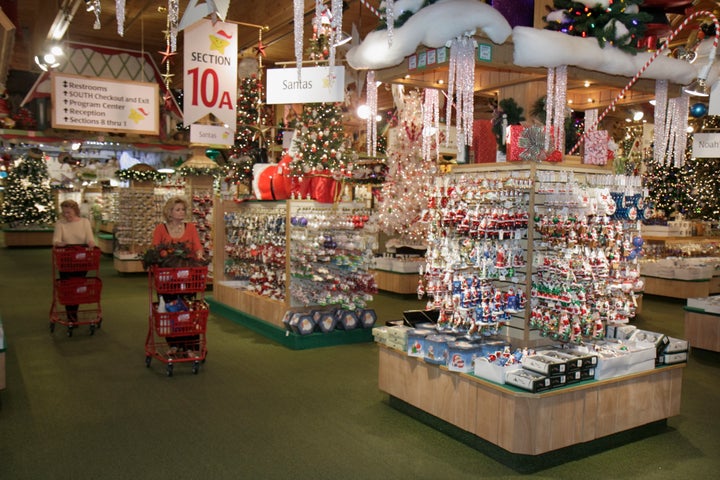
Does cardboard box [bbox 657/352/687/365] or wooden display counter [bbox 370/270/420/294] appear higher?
cardboard box [bbox 657/352/687/365]

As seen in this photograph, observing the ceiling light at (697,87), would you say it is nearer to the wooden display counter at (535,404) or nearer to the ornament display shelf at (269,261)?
the wooden display counter at (535,404)

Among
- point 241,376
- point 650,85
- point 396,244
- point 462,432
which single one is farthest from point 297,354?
point 396,244

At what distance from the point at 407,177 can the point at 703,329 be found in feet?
17.8

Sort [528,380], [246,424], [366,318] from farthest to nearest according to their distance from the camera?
[366,318] < [246,424] < [528,380]

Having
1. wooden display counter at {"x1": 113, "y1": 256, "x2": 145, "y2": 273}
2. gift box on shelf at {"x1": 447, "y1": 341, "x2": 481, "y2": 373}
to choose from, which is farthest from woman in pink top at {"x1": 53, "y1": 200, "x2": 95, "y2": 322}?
wooden display counter at {"x1": 113, "y1": 256, "x2": 145, "y2": 273}

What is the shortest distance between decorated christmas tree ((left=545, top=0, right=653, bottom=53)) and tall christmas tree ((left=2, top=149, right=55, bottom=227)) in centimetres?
2011

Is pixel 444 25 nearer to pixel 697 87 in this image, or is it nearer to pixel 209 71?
pixel 697 87

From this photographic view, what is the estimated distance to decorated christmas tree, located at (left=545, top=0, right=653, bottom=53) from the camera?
401cm

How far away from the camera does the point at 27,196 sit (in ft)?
67.7

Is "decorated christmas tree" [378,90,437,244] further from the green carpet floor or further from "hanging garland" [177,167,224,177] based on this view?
the green carpet floor

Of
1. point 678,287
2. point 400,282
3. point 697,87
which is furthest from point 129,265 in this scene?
point 697,87

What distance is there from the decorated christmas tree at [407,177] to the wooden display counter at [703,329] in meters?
4.67

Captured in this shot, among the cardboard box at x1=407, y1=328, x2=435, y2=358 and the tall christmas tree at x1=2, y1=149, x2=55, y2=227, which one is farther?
the tall christmas tree at x1=2, y1=149, x2=55, y2=227

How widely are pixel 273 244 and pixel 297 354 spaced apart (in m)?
1.66
